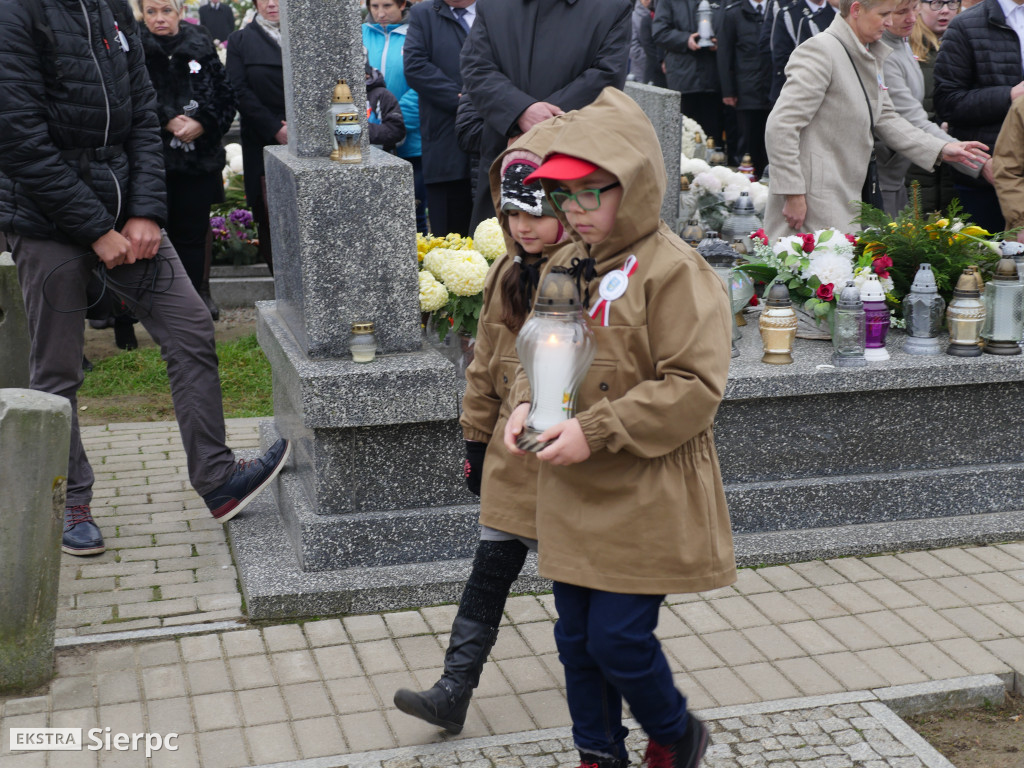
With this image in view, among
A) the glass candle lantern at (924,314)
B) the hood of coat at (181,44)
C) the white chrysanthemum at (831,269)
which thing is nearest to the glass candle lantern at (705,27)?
the hood of coat at (181,44)

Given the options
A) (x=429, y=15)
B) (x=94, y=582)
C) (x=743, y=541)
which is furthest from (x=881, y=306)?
(x=429, y=15)

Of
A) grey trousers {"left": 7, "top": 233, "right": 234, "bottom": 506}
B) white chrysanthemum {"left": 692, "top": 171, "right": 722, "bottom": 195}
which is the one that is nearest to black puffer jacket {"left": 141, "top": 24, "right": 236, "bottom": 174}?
grey trousers {"left": 7, "top": 233, "right": 234, "bottom": 506}

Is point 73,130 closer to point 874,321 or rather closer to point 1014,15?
point 874,321

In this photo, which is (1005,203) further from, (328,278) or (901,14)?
(328,278)

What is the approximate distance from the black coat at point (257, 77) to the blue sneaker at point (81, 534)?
3653 mm

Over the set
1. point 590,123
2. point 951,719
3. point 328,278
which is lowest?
point 951,719

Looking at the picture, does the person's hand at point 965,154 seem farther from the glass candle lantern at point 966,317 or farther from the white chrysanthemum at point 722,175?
the white chrysanthemum at point 722,175

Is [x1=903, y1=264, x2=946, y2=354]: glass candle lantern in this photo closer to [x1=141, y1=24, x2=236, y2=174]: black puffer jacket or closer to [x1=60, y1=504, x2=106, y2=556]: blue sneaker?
[x1=60, y1=504, x2=106, y2=556]: blue sneaker

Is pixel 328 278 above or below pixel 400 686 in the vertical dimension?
above

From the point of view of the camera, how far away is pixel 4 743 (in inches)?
130

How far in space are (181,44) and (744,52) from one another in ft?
18.4

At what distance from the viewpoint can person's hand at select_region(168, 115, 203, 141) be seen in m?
7.12

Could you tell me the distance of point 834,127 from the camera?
5.73 meters

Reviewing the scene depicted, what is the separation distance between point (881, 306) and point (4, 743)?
Result: 3.28 meters
